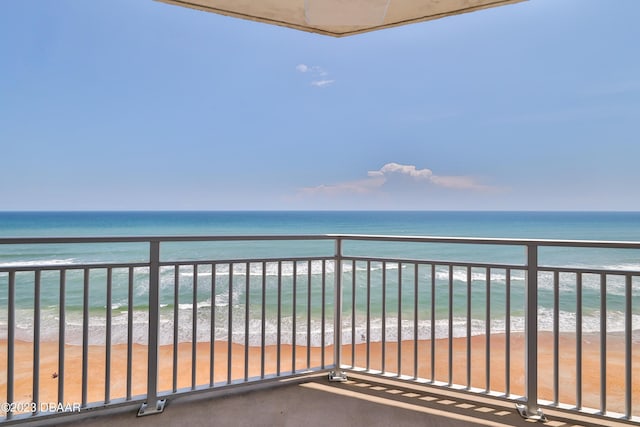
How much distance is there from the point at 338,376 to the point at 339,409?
1.19ft

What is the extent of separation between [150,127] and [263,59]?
1124cm

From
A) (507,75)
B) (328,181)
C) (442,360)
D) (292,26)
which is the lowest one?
(442,360)

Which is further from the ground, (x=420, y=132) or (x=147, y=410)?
(x=420, y=132)

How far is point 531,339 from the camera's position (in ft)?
5.41

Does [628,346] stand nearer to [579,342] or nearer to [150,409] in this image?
[579,342]

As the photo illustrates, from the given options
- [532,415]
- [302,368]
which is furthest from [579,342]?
[302,368]

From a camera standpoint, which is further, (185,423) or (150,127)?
(150,127)

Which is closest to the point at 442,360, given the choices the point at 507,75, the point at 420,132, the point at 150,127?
the point at 507,75

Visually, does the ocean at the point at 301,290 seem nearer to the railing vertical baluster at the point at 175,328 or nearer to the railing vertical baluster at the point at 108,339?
the railing vertical baluster at the point at 175,328

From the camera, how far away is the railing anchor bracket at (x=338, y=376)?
2.03m

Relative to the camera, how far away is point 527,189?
18688 mm

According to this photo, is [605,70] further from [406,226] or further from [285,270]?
[285,270]

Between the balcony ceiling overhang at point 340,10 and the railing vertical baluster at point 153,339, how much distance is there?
1.36 m

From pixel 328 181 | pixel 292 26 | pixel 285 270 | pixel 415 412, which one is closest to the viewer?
pixel 415 412
